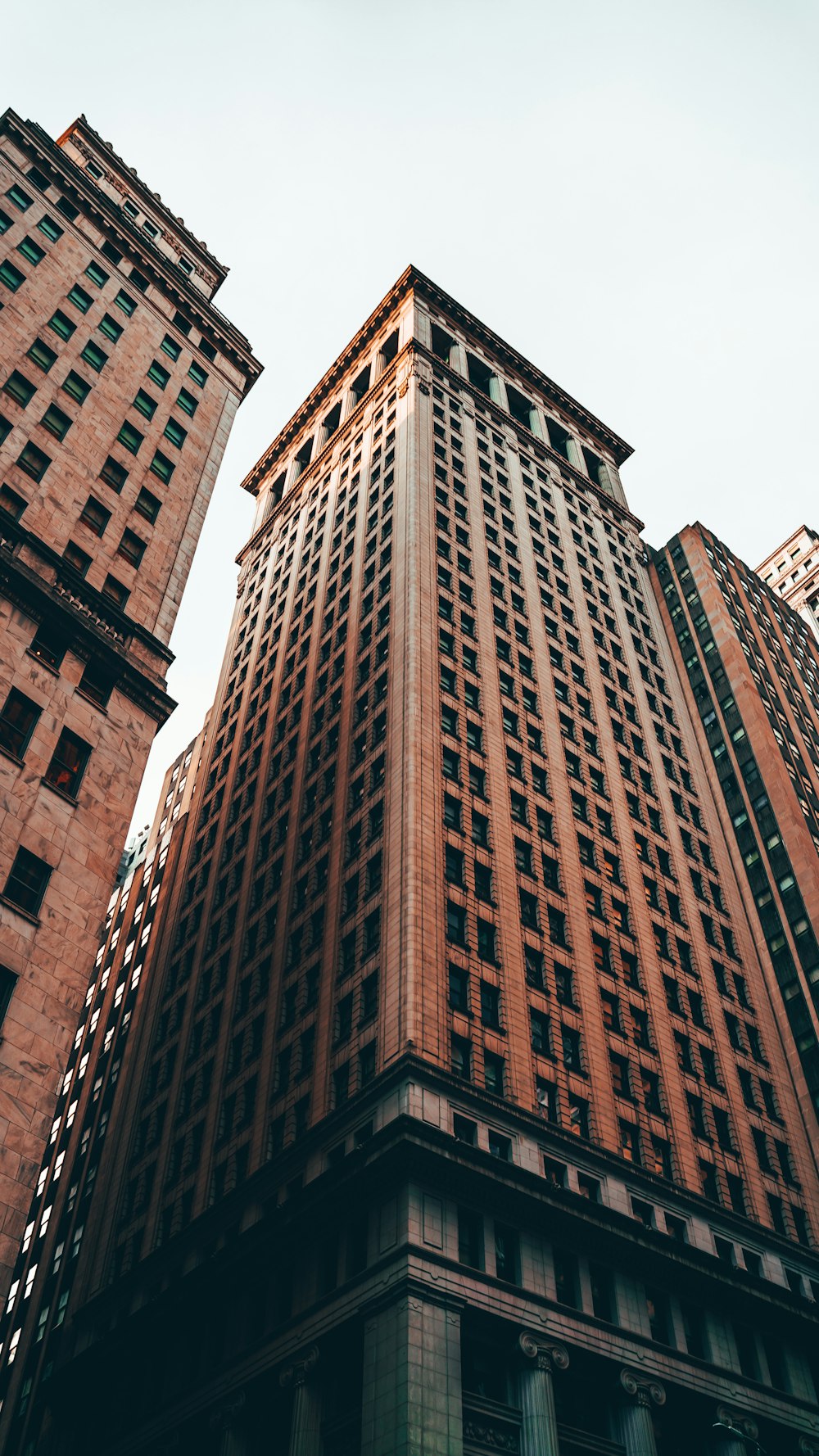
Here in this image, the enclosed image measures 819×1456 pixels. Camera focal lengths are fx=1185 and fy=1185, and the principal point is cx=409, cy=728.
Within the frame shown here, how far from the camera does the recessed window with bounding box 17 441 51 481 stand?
44.0 metres

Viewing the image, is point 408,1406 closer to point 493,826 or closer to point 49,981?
point 49,981

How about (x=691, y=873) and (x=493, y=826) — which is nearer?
(x=493, y=826)

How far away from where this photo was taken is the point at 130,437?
51.2 m

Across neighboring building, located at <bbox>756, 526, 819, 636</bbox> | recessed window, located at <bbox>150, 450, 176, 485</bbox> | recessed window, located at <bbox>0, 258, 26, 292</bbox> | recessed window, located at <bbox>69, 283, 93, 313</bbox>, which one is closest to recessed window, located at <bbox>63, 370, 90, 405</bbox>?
recessed window, located at <bbox>150, 450, 176, 485</bbox>

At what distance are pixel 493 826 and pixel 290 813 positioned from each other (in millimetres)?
14383

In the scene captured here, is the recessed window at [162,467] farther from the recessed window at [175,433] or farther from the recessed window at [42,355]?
the recessed window at [42,355]

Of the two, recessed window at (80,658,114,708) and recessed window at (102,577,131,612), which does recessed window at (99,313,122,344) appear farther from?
recessed window at (80,658,114,708)

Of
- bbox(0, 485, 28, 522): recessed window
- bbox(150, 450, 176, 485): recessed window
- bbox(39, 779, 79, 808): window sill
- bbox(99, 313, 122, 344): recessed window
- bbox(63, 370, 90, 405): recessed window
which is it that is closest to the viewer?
bbox(39, 779, 79, 808): window sill

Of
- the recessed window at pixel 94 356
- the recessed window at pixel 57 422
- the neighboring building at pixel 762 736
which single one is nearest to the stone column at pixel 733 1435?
the neighboring building at pixel 762 736

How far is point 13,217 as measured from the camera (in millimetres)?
54344

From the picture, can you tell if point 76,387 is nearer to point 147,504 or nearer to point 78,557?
point 147,504

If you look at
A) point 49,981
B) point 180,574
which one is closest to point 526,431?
point 180,574

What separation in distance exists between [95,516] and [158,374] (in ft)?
45.0

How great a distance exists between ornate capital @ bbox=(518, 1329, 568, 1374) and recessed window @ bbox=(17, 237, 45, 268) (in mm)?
48679
